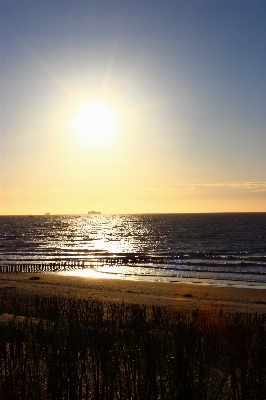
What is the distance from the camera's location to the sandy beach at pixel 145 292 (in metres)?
23.6

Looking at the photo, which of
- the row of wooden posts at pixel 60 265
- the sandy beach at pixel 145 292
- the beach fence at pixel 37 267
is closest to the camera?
the sandy beach at pixel 145 292

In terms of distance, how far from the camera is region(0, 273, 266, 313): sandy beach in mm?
23555

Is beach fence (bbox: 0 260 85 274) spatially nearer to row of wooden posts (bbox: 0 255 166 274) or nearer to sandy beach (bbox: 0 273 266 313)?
row of wooden posts (bbox: 0 255 166 274)

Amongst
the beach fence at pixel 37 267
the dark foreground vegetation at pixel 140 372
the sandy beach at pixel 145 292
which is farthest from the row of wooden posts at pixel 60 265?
the dark foreground vegetation at pixel 140 372

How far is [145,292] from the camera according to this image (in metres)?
28.7

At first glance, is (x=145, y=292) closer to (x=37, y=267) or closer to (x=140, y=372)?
(x=37, y=267)

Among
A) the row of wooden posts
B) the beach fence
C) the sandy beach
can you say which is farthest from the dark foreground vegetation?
the row of wooden posts

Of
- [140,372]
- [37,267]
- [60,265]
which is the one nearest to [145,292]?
[37,267]

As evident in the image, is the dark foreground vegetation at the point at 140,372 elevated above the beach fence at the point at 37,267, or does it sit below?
above

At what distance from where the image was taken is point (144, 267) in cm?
4594

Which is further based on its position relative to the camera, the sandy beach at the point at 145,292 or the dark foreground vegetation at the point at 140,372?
the sandy beach at the point at 145,292

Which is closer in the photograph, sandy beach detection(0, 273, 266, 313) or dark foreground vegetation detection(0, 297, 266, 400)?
dark foreground vegetation detection(0, 297, 266, 400)

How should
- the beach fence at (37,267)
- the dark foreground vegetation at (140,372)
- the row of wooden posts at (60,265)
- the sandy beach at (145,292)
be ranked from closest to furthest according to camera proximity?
the dark foreground vegetation at (140,372) → the sandy beach at (145,292) → the beach fence at (37,267) → the row of wooden posts at (60,265)

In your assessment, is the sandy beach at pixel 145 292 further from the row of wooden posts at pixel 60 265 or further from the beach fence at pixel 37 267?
the row of wooden posts at pixel 60 265
